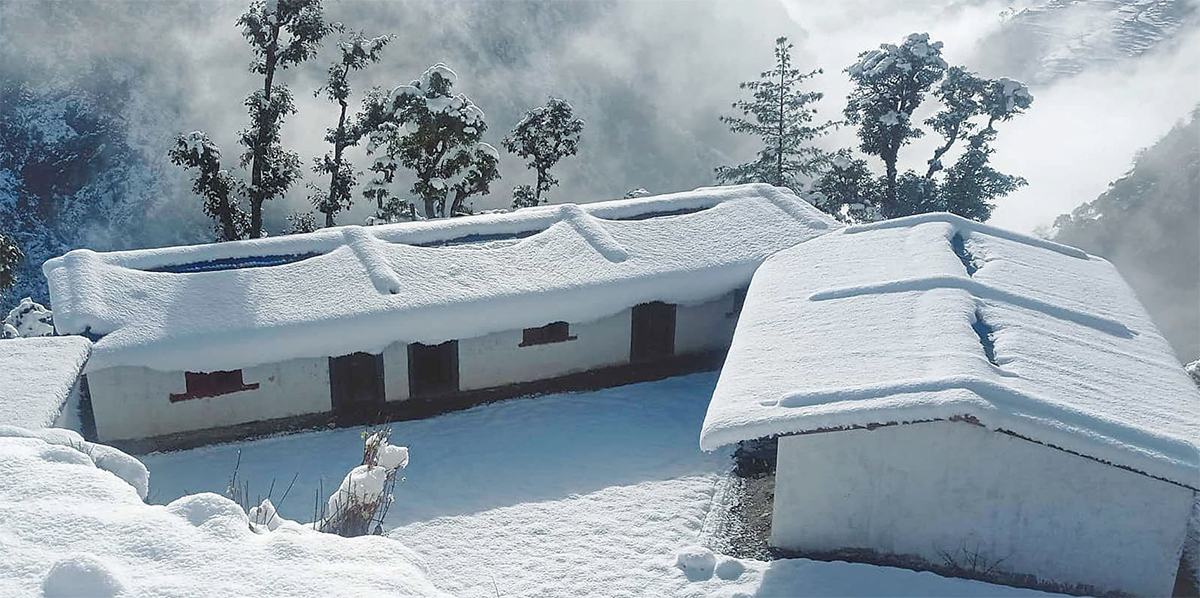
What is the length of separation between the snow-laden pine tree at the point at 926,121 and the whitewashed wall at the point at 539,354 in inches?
574

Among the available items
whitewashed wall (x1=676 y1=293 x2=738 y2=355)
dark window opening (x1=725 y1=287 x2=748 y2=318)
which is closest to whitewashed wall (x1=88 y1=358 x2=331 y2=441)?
whitewashed wall (x1=676 y1=293 x2=738 y2=355)

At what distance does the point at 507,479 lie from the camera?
13664mm

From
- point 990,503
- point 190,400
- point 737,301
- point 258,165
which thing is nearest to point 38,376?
point 190,400

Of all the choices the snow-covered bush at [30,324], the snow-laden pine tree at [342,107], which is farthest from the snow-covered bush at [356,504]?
the snow-laden pine tree at [342,107]

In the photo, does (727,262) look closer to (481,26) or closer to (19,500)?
(19,500)

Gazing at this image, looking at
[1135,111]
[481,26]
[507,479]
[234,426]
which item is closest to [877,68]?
[507,479]

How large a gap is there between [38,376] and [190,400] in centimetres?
232

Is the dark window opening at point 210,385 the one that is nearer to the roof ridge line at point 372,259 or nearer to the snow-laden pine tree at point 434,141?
the roof ridge line at point 372,259

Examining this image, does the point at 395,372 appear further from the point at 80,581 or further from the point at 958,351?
the point at 80,581

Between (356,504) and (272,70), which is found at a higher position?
(272,70)

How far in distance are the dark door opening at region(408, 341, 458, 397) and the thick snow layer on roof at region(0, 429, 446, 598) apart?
8052 millimetres

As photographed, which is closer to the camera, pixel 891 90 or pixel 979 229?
pixel 979 229

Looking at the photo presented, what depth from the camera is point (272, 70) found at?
79.6 feet

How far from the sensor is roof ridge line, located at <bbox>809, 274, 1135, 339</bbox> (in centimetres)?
1309
